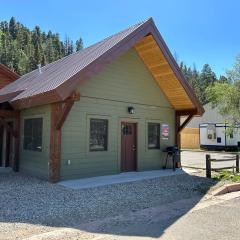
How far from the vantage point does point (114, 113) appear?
13.0 m

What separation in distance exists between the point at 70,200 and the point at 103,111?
15.5ft

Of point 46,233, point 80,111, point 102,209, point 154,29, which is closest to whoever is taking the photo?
point 46,233

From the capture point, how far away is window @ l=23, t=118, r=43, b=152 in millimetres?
11984

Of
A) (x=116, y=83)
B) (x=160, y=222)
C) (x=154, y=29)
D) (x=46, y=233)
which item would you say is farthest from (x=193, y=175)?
(x=46, y=233)

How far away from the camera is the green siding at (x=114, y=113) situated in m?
11.6

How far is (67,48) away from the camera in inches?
4926

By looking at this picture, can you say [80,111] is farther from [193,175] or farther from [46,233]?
[46,233]

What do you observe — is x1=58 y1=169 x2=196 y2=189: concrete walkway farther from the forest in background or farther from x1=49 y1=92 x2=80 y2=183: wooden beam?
the forest in background

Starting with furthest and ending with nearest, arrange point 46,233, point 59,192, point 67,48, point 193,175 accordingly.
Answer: point 67,48, point 193,175, point 59,192, point 46,233

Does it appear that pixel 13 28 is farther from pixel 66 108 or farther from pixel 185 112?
pixel 66 108

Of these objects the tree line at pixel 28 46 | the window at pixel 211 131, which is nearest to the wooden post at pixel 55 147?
the window at pixel 211 131

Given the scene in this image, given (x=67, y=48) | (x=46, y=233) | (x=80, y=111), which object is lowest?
(x=46, y=233)

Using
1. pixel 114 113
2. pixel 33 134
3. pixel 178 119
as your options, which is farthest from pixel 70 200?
pixel 178 119

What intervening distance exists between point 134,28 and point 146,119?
3942 millimetres
